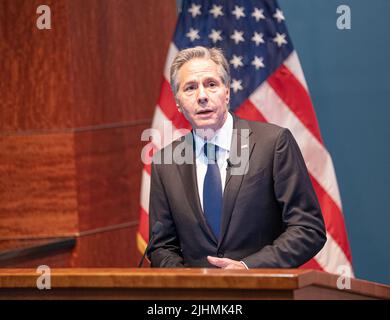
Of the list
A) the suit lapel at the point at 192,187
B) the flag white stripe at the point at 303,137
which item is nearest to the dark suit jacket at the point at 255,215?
the suit lapel at the point at 192,187

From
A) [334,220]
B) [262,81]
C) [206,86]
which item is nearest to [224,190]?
[206,86]

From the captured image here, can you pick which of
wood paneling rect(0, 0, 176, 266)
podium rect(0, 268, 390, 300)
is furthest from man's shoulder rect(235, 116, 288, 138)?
A: wood paneling rect(0, 0, 176, 266)

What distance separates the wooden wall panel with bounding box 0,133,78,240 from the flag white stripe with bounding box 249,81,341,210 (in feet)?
3.63

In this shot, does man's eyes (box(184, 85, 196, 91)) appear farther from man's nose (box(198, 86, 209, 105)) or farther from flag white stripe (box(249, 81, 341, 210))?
flag white stripe (box(249, 81, 341, 210))

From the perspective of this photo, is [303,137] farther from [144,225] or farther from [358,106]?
[144,225]

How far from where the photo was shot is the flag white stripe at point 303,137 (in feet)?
15.2

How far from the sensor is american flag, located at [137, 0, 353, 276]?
4.63 meters

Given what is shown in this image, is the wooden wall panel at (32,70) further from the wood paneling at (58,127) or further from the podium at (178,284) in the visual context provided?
the podium at (178,284)

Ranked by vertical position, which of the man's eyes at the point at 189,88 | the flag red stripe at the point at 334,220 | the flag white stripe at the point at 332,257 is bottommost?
the flag white stripe at the point at 332,257

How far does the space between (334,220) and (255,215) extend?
5.54ft

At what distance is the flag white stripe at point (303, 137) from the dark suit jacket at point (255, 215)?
1567 mm

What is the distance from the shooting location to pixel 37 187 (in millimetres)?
4949
